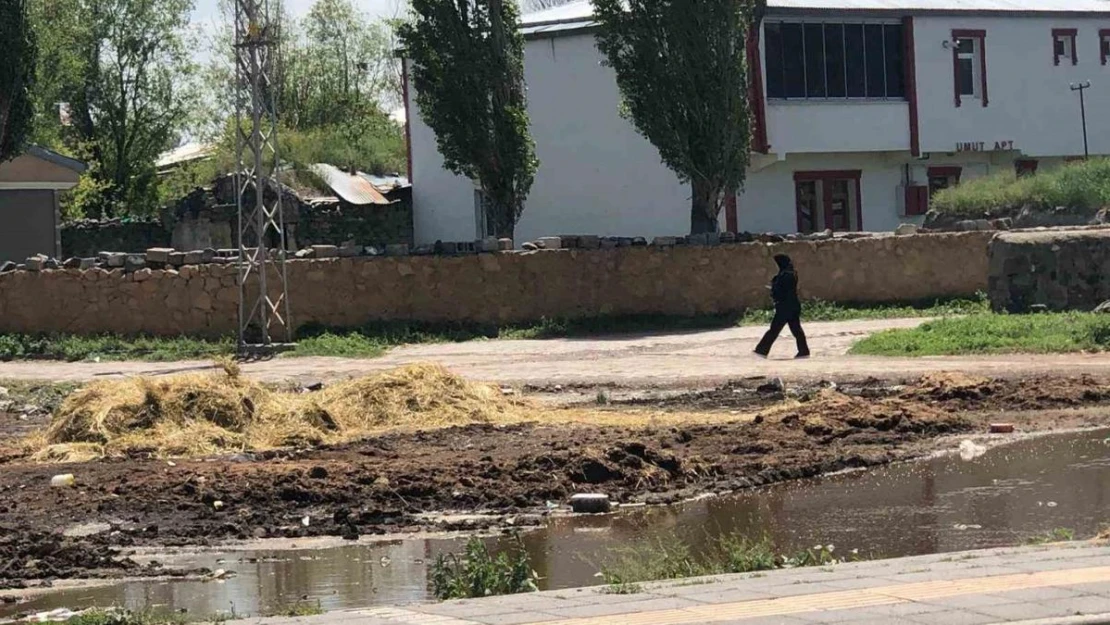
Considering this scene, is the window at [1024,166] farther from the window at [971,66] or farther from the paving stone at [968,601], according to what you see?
the paving stone at [968,601]

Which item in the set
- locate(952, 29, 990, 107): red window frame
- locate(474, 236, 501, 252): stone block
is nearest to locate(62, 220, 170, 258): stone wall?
locate(474, 236, 501, 252): stone block

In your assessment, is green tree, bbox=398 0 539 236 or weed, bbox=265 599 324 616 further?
green tree, bbox=398 0 539 236

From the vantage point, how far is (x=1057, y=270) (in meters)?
28.8

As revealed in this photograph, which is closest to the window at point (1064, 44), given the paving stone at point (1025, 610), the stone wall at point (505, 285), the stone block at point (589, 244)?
the stone wall at point (505, 285)

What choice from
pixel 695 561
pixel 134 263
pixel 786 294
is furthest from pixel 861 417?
pixel 134 263

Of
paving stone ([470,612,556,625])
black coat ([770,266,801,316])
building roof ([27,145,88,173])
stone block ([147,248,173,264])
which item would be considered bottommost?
paving stone ([470,612,556,625])

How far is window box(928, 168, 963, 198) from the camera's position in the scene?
4422 centimetres

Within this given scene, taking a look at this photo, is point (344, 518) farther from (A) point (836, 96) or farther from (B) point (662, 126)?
(A) point (836, 96)

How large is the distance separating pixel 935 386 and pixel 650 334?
11.5 metres

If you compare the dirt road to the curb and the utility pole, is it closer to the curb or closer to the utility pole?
the curb

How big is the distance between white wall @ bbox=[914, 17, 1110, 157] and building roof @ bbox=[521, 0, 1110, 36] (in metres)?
0.27

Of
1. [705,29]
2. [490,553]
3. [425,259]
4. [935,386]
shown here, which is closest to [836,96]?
[705,29]

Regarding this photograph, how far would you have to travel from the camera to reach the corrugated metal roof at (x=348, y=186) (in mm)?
44094

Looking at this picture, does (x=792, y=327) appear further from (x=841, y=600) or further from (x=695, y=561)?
(x=841, y=600)
